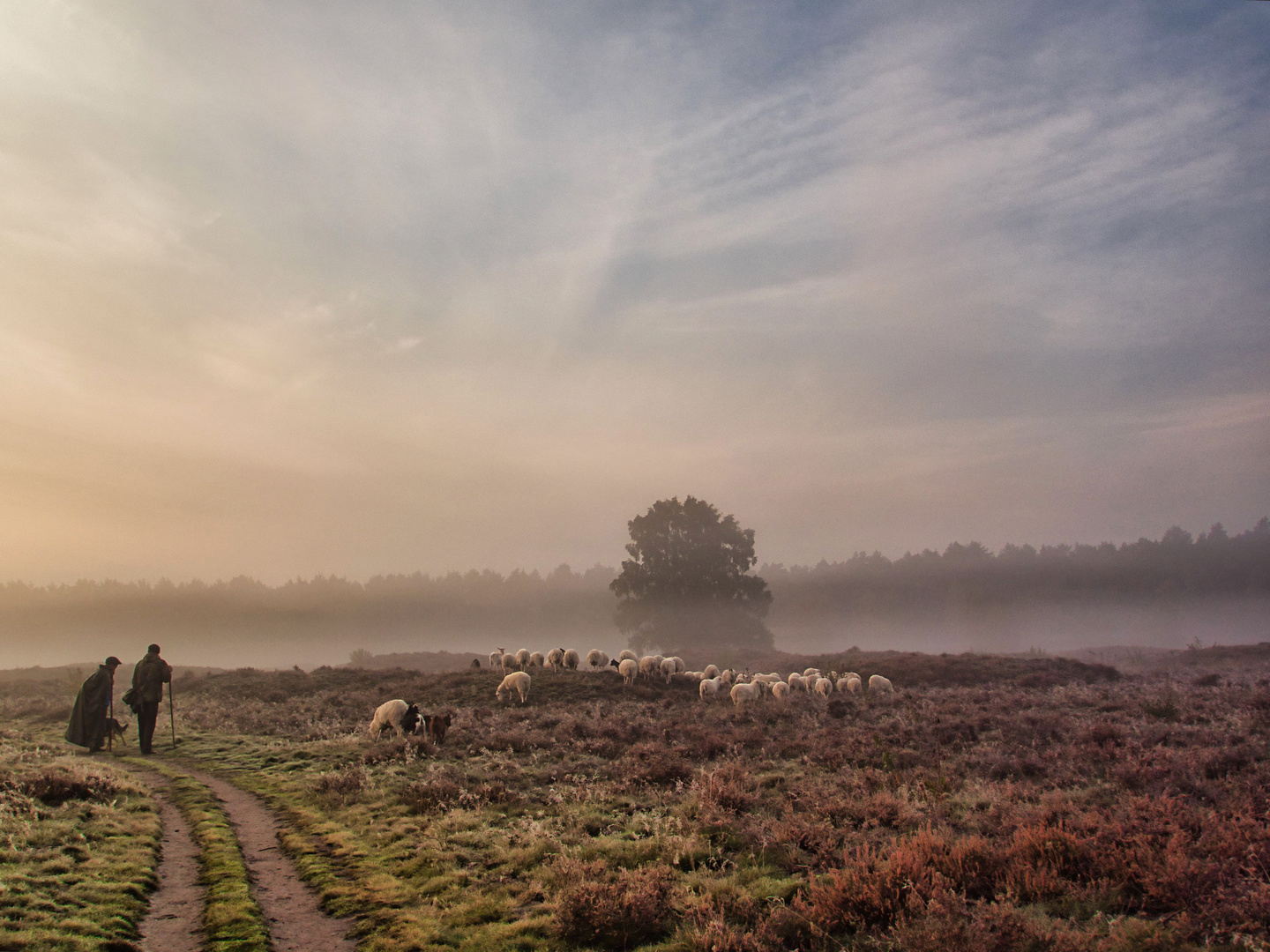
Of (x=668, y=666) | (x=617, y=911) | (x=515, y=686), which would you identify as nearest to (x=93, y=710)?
(x=515, y=686)

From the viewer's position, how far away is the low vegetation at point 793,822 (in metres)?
7.02

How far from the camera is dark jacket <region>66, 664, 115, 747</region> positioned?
816 inches

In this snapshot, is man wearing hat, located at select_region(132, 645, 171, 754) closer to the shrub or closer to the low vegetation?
the low vegetation

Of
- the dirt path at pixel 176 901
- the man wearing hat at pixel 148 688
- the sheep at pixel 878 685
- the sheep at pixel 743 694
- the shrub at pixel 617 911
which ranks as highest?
the man wearing hat at pixel 148 688

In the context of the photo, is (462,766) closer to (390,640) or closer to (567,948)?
(567,948)

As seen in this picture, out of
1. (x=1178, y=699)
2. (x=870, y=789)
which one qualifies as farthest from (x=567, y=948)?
(x=1178, y=699)

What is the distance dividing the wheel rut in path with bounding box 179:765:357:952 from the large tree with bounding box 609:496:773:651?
52715 mm

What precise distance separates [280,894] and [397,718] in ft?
39.0

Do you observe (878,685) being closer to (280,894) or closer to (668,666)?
(668,666)

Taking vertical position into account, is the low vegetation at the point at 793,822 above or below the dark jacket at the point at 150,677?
below

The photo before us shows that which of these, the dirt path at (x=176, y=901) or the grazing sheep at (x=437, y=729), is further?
the grazing sheep at (x=437, y=729)

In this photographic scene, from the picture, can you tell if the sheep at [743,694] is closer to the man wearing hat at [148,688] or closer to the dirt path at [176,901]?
the dirt path at [176,901]

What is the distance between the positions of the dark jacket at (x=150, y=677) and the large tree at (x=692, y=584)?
46.8 m

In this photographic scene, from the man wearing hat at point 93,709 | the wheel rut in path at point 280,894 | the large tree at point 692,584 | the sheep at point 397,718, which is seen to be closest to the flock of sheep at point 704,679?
the sheep at point 397,718
